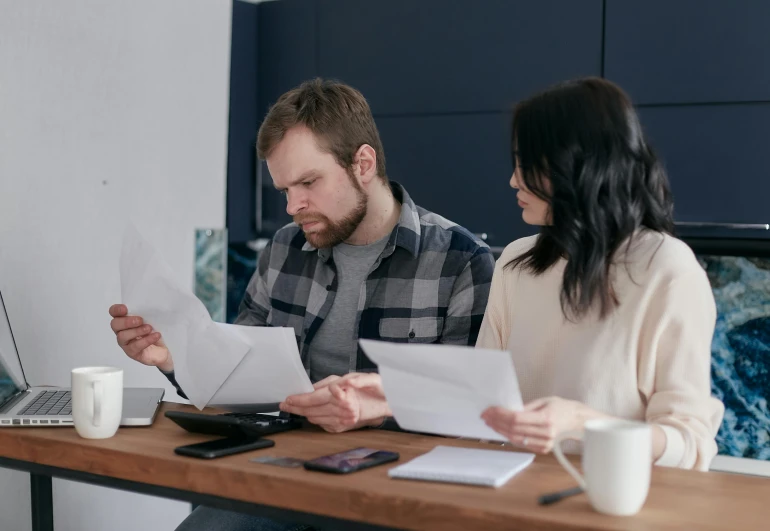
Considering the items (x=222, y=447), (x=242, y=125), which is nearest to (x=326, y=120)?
(x=222, y=447)

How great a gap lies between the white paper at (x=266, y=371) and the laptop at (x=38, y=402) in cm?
14

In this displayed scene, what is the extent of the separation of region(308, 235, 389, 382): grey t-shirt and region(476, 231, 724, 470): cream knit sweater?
49 centimetres

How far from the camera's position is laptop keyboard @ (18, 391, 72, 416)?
1.56m

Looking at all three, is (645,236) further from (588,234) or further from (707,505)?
(707,505)

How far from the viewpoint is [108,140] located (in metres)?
2.47

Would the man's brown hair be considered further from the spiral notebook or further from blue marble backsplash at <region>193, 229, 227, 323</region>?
blue marble backsplash at <region>193, 229, 227, 323</region>

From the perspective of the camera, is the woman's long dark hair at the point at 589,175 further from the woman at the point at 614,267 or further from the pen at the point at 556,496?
the pen at the point at 556,496

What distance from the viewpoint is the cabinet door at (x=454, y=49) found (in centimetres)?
276

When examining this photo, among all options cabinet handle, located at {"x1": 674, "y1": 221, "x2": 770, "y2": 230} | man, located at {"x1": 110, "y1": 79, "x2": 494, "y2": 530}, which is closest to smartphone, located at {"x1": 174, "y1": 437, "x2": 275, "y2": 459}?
man, located at {"x1": 110, "y1": 79, "x2": 494, "y2": 530}

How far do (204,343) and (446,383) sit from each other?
1.68 ft

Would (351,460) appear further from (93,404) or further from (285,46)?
(285,46)

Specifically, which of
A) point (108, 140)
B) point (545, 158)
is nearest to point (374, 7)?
point (108, 140)

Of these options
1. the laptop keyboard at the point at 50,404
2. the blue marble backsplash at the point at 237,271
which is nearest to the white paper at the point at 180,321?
the laptop keyboard at the point at 50,404

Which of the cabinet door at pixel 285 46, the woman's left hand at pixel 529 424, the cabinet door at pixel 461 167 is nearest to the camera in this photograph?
the woman's left hand at pixel 529 424
